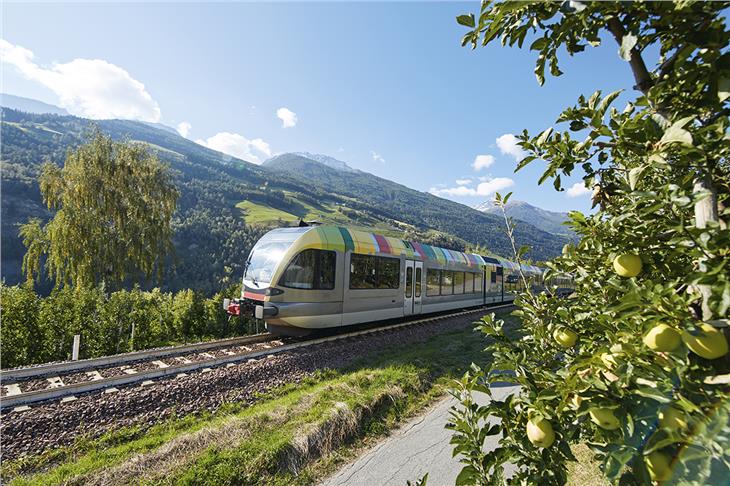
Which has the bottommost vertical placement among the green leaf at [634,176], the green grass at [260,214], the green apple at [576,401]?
the green apple at [576,401]

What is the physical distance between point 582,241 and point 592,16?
91 centimetres

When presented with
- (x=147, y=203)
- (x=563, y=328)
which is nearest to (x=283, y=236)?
(x=563, y=328)

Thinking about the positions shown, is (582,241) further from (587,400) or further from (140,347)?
(140,347)

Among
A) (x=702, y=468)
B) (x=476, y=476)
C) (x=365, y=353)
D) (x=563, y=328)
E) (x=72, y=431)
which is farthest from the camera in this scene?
(x=365, y=353)

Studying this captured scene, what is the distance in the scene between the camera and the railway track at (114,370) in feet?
19.8

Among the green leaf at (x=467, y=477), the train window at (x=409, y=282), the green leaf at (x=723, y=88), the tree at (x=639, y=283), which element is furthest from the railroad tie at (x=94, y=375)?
the train window at (x=409, y=282)

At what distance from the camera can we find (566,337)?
143cm

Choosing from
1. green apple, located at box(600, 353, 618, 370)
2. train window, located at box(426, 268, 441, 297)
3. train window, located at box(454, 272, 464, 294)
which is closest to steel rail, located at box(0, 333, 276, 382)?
train window, located at box(426, 268, 441, 297)

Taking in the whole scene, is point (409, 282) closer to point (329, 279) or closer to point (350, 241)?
point (350, 241)

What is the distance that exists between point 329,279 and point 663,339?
9909 mm

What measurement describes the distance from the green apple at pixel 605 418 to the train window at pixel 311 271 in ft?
30.3

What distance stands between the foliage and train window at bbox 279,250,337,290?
13.2ft

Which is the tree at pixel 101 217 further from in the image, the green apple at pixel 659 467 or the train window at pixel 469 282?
the green apple at pixel 659 467

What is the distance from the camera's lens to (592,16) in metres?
1.39
